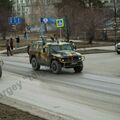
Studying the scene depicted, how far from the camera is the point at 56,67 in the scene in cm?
2361

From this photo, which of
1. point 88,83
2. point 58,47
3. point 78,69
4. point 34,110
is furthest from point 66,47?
point 34,110

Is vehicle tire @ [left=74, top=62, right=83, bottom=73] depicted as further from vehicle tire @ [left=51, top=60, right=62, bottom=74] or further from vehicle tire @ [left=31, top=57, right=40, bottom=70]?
vehicle tire @ [left=31, top=57, right=40, bottom=70]

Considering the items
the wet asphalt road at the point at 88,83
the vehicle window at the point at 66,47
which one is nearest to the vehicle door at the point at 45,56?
the wet asphalt road at the point at 88,83

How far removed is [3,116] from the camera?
10867 millimetres

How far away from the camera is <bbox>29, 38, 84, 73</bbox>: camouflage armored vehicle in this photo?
23.6 metres

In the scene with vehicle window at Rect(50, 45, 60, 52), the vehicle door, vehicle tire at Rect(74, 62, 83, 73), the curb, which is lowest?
vehicle tire at Rect(74, 62, 83, 73)

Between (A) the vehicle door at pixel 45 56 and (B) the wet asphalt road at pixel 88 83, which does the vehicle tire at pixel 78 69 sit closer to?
(B) the wet asphalt road at pixel 88 83

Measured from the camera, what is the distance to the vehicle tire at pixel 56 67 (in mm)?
23422

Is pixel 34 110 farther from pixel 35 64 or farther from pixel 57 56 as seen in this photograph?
pixel 35 64

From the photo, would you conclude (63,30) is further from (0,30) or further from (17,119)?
(17,119)

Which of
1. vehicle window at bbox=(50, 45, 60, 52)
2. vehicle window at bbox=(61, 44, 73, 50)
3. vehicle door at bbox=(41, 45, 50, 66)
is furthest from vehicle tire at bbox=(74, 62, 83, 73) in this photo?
vehicle door at bbox=(41, 45, 50, 66)

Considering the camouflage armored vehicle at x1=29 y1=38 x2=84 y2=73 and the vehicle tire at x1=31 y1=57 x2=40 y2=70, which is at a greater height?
the camouflage armored vehicle at x1=29 y1=38 x2=84 y2=73

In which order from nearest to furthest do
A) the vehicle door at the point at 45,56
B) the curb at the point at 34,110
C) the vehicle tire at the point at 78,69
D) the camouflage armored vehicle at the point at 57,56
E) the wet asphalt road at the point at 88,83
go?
the curb at the point at 34,110
the wet asphalt road at the point at 88,83
the camouflage armored vehicle at the point at 57,56
the vehicle tire at the point at 78,69
the vehicle door at the point at 45,56

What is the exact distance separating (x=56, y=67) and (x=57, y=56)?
602mm
